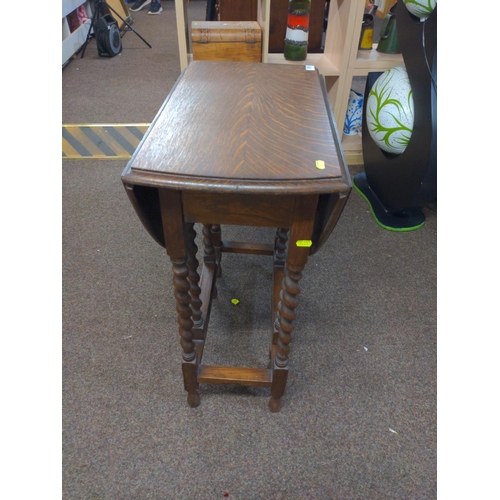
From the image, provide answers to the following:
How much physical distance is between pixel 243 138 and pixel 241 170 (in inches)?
5.3

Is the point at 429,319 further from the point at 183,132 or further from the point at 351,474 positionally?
the point at 183,132

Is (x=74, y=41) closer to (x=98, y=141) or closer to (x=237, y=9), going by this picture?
(x=237, y=9)

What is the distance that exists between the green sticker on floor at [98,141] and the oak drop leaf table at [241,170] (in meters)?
1.36

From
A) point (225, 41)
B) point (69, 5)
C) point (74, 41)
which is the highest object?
point (225, 41)

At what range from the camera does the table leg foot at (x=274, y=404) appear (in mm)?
1232

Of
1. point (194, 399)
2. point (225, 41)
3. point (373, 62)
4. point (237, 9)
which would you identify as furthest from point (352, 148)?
point (194, 399)

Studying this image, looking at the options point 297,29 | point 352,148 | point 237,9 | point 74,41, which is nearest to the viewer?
point 297,29

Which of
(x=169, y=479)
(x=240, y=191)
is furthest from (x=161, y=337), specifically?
(x=240, y=191)

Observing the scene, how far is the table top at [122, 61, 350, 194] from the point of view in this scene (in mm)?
772

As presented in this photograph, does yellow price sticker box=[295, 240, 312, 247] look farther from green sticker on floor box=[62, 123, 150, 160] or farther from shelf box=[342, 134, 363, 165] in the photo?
green sticker on floor box=[62, 123, 150, 160]

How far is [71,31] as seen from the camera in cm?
380

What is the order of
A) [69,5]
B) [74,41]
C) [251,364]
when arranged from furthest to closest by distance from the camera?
[74,41] → [69,5] → [251,364]

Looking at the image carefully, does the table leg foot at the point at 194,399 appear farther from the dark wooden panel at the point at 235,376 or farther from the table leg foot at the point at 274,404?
the table leg foot at the point at 274,404

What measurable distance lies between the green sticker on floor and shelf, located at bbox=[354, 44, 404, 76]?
1.30m
